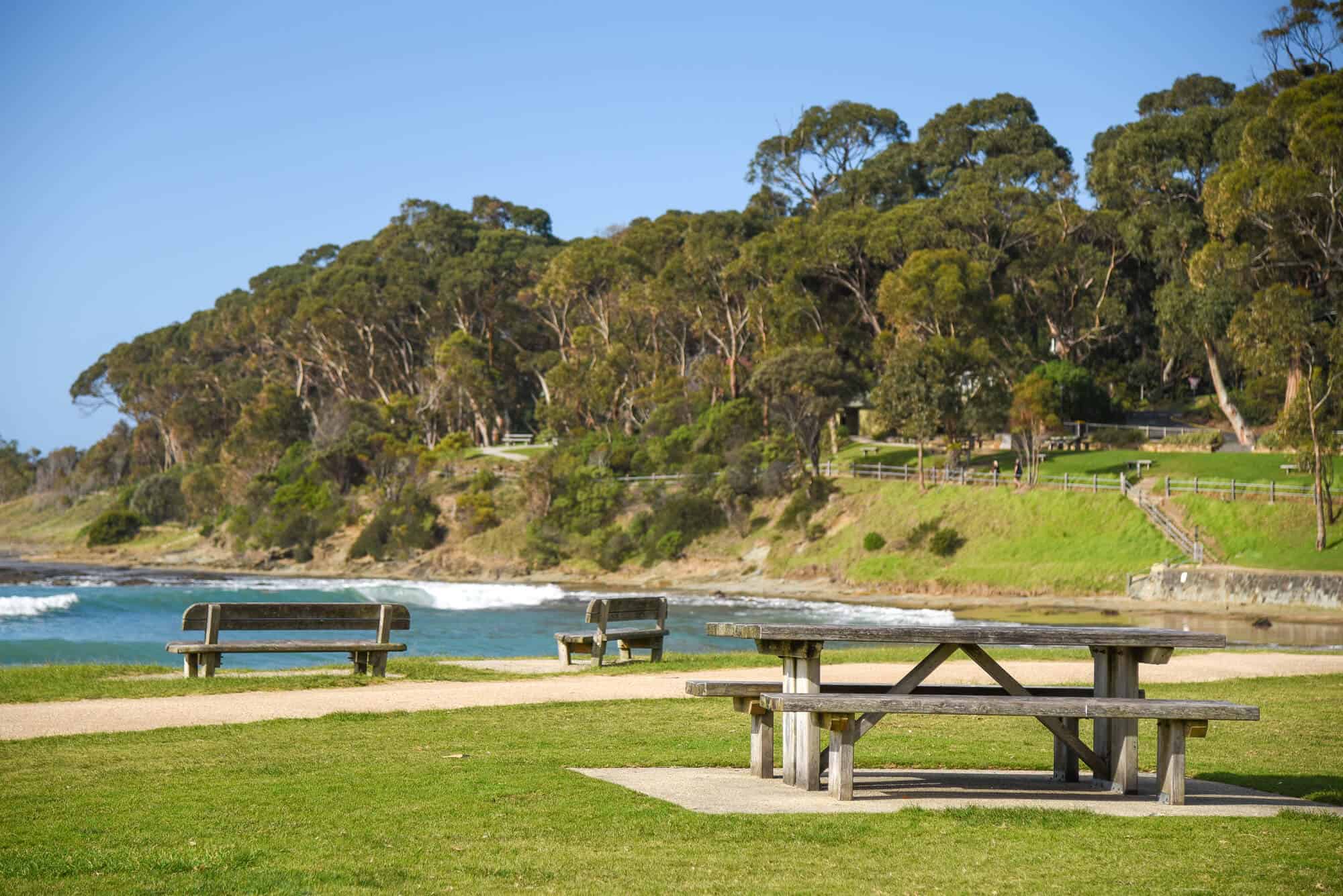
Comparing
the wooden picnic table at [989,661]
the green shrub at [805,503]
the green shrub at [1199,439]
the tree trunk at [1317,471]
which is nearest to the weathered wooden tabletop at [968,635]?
the wooden picnic table at [989,661]

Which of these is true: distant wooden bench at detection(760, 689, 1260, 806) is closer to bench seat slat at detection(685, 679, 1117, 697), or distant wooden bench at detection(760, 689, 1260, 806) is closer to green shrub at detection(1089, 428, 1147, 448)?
bench seat slat at detection(685, 679, 1117, 697)

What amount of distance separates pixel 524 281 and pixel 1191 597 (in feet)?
215

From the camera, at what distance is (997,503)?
5653cm

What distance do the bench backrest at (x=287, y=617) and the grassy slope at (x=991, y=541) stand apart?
35156 mm

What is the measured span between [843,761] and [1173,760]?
214 centimetres

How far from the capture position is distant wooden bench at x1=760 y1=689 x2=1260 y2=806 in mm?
9172

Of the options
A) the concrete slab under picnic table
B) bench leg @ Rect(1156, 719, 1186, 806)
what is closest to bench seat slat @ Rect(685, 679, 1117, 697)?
the concrete slab under picnic table

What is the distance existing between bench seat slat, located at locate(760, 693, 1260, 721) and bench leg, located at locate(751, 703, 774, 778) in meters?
0.97

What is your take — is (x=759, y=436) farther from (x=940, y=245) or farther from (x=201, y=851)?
(x=201, y=851)

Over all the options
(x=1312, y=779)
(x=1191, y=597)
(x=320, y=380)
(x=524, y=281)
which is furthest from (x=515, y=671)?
(x=320, y=380)

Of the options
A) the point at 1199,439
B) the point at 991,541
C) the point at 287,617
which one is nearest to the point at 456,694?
the point at 287,617

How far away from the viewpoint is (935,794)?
9805 millimetres

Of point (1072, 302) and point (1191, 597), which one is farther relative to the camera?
point (1072, 302)

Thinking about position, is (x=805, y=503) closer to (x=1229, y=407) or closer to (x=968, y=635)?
(x=1229, y=407)
